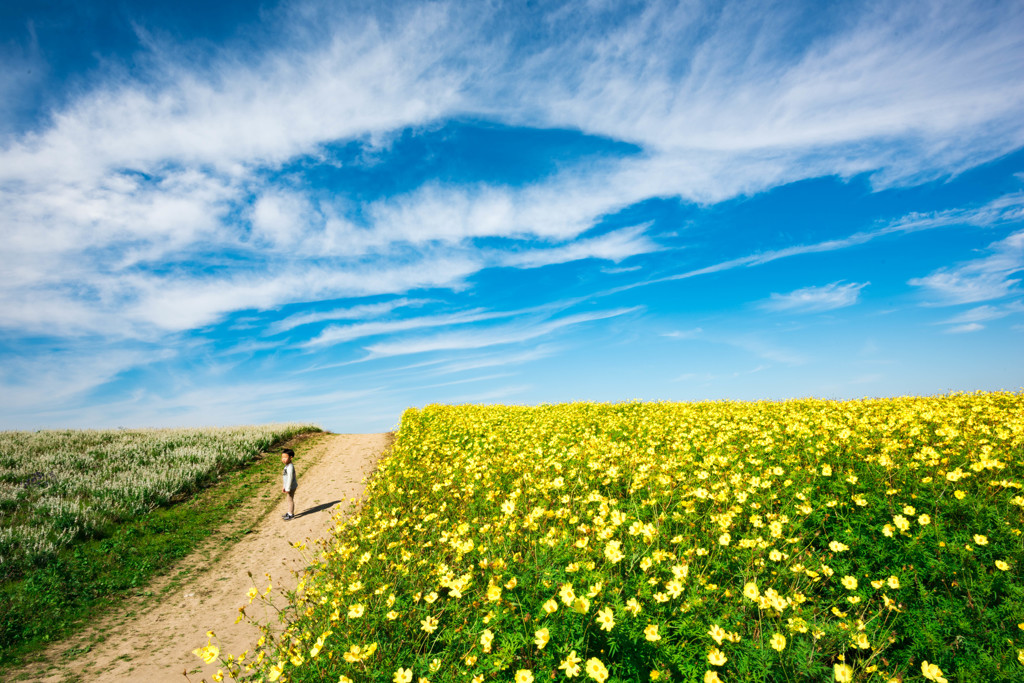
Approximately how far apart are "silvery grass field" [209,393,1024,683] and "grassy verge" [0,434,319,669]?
454cm

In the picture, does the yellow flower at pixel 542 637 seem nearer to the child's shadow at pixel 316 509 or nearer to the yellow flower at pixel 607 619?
the yellow flower at pixel 607 619

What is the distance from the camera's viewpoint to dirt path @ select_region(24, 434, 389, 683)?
6861 millimetres

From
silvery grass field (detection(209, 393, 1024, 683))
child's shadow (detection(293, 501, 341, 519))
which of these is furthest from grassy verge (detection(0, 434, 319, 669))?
silvery grass field (detection(209, 393, 1024, 683))

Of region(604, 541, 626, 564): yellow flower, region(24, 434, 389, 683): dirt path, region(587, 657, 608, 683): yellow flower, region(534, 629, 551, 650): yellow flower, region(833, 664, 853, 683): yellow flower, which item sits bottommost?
region(24, 434, 389, 683): dirt path

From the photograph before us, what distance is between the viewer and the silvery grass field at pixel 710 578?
391cm

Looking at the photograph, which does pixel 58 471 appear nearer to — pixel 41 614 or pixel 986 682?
pixel 41 614

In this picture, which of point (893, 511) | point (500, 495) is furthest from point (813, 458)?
point (500, 495)

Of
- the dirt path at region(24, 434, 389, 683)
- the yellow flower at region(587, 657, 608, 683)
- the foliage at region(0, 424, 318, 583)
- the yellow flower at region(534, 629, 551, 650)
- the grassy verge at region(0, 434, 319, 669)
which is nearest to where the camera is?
the yellow flower at region(587, 657, 608, 683)

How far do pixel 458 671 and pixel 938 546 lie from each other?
502cm

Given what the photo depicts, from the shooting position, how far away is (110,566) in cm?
1005

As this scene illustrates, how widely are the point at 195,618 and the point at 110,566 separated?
3.44m

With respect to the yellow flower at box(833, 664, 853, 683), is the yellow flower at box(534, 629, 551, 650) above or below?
above

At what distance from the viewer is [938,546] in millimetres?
4918

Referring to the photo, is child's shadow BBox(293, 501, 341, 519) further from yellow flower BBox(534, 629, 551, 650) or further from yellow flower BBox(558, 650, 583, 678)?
yellow flower BBox(558, 650, 583, 678)
